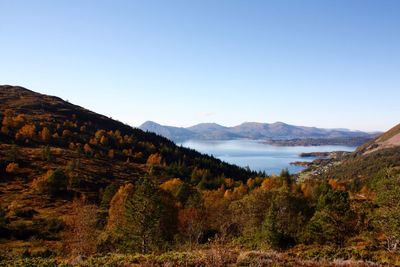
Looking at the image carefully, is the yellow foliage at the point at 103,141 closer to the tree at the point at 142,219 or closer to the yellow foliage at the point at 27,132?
the yellow foliage at the point at 27,132

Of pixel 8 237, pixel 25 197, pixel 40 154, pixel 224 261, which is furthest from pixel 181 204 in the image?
pixel 40 154

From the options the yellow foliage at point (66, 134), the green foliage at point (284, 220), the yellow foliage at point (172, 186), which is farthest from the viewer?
the yellow foliage at point (66, 134)

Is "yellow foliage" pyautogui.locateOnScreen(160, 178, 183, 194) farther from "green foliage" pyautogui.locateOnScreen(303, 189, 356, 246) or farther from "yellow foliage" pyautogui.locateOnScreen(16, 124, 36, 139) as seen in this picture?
"yellow foliage" pyautogui.locateOnScreen(16, 124, 36, 139)

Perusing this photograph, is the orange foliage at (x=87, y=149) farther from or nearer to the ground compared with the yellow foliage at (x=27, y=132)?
nearer to the ground

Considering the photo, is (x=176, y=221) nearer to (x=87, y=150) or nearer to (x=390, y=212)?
(x=390, y=212)

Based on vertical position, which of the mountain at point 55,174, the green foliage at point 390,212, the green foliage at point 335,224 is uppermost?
the green foliage at point 390,212

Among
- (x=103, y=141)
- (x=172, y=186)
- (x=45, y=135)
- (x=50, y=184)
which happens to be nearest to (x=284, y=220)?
(x=172, y=186)

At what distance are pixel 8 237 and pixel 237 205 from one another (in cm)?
4362

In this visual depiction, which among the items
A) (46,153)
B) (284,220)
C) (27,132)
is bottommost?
(284,220)

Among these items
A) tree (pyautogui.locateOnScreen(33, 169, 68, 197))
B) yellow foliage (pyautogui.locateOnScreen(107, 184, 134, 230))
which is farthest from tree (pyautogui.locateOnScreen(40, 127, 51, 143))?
yellow foliage (pyautogui.locateOnScreen(107, 184, 134, 230))

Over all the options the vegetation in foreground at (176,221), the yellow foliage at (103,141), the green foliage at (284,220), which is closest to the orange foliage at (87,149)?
the vegetation in foreground at (176,221)

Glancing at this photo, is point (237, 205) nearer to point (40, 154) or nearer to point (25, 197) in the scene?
point (25, 197)

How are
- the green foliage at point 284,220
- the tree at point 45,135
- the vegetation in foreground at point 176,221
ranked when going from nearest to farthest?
1. the vegetation in foreground at point 176,221
2. the green foliage at point 284,220
3. the tree at point 45,135

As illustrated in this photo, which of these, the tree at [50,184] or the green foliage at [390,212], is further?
the tree at [50,184]
